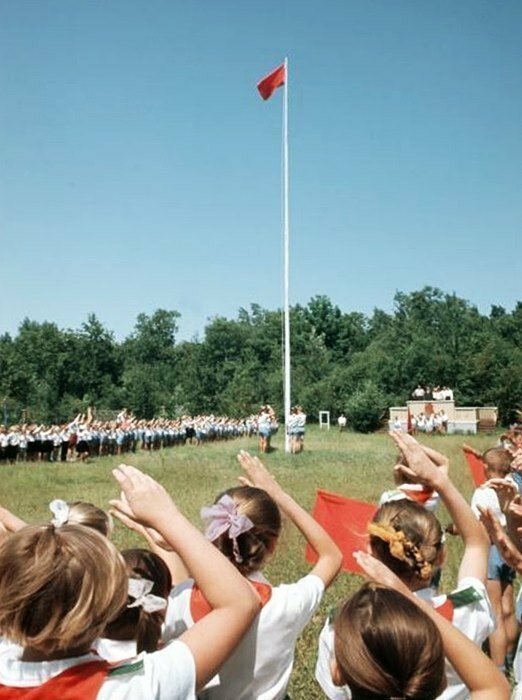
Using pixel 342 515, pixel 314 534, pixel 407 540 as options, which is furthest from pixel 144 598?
pixel 342 515

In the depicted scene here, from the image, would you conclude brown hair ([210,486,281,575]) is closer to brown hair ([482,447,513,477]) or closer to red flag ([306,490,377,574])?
brown hair ([482,447,513,477])

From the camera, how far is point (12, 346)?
82.4 meters

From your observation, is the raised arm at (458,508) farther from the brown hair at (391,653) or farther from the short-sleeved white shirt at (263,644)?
the brown hair at (391,653)

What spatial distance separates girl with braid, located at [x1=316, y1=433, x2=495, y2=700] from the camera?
2691 millimetres

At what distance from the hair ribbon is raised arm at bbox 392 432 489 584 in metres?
0.73

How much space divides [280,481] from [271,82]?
1780 centimetres

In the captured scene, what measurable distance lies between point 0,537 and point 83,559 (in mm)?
1247

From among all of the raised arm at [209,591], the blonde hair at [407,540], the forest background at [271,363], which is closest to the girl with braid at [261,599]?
the blonde hair at [407,540]

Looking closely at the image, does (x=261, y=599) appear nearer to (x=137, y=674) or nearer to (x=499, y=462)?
(x=137, y=674)

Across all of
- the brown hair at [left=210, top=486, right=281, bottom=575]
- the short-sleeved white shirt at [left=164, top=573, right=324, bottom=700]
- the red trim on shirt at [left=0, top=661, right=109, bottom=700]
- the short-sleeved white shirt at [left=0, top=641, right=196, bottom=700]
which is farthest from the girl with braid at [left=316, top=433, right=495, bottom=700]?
the red trim on shirt at [left=0, top=661, right=109, bottom=700]

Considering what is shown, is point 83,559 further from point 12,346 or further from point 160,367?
point 160,367

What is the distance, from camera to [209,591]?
1921mm

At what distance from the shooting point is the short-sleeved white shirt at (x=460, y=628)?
2.60m

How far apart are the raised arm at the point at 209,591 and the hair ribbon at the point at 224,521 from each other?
62cm
